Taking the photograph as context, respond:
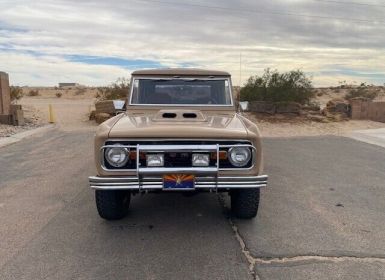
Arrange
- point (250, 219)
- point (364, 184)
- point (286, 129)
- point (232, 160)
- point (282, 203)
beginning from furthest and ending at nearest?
1. point (286, 129)
2. point (364, 184)
3. point (282, 203)
4. point (250, 219)
5. point (232, 160)

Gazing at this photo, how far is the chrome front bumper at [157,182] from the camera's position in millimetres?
4230

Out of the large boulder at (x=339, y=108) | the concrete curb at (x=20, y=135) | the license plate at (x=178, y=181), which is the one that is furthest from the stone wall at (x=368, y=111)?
the license plate at (x=178, y=181)

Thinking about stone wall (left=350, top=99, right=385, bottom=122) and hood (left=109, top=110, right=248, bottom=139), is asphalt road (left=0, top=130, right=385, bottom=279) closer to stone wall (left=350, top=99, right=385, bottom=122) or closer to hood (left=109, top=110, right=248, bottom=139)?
hood (left=109, top=110, right=248, bottom=139)

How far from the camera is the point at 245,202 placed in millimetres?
4859

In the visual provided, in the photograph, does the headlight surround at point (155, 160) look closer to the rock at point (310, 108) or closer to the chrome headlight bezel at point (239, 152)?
the chrome headlight bezel at point (239, 152)

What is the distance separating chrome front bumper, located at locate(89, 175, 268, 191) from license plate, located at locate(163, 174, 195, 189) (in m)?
0.06

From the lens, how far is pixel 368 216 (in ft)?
17.5

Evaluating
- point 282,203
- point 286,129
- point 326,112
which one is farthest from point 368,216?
point 326,112

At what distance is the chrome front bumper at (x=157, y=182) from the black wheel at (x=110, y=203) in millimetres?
467

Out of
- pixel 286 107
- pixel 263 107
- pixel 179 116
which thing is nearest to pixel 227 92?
pixel 179 116

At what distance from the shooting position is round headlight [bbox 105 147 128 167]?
4.27m

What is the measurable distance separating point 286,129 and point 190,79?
1120 centimetres

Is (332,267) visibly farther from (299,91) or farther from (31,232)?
(299,91)

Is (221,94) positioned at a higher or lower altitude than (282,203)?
higher
